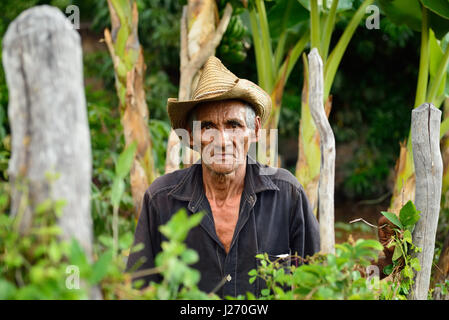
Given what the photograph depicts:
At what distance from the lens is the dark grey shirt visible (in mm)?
1598

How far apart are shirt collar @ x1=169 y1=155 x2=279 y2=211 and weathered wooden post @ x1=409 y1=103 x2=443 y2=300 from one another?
50 centimetres

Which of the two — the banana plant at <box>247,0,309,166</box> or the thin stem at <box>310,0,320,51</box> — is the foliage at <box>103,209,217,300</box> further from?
the thin stem at <box>310,0,320,51</box>

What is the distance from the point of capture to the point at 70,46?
0.74m

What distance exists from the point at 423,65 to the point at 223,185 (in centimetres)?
144

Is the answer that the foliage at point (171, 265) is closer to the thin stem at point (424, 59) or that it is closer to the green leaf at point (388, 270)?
the green leaf at point (388, 270)

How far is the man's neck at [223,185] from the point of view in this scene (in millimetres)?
1659

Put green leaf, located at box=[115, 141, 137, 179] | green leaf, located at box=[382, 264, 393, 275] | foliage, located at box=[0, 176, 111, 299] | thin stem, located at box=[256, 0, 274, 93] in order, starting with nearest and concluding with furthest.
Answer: foliage, located at box=[0, 176, 111, 299] < green leaf, located at box=[115, 141, 137, 179] < green leaf, located at box=[382, 264, 393, 275] < thin stem, located at box=[256, 0, 274, 93]

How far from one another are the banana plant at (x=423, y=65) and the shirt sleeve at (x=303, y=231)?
866mm

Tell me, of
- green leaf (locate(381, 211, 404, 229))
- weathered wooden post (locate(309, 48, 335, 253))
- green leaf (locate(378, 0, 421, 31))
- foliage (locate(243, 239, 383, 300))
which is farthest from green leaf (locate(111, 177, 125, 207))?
green leaf (locate(378, 0, 421, 31))

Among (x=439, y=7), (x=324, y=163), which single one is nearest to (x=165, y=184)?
(x=324, y=163)

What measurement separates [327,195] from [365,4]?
1.84 meters

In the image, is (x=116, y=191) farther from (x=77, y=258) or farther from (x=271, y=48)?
(x=271, y=48)

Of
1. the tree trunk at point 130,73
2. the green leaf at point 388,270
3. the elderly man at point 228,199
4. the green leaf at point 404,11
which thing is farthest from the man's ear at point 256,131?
the green leaf at point 404,11

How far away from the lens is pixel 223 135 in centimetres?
155
